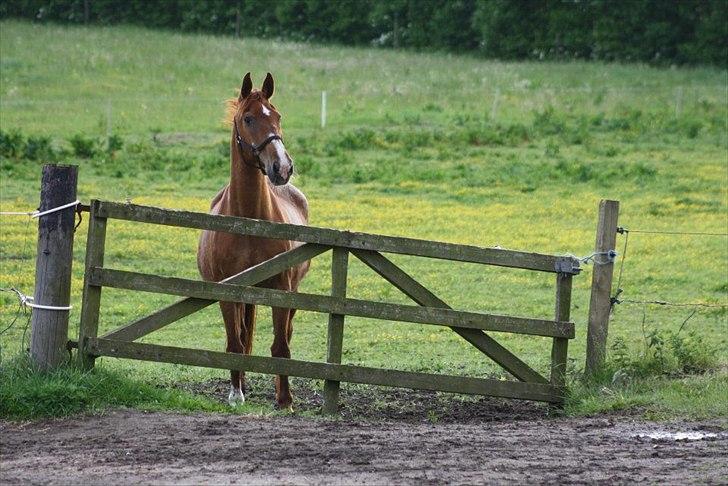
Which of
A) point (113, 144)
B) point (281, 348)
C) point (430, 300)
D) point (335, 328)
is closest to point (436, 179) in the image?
point (113, 144)

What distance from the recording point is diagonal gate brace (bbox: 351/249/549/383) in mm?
9125

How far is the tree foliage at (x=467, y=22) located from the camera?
60.8m

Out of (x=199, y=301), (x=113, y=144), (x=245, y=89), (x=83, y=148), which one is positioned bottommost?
(x=199, y=301)

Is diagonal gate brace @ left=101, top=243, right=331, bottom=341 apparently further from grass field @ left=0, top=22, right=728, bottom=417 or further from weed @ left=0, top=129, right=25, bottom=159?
weed @ left=0, top=129, right=25, bottom=159

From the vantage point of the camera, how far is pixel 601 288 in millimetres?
10070

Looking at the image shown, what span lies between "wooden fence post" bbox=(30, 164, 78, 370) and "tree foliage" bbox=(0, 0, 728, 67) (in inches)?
2124

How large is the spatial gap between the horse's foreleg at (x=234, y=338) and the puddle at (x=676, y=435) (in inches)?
132

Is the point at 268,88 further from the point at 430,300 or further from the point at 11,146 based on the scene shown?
the point at 11,146

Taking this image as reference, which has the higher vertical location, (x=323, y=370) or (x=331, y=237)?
(x=331, y=237)

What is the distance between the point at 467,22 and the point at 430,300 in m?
60.2

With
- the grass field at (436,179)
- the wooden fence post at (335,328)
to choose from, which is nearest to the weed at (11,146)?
the grass field at (436,179)

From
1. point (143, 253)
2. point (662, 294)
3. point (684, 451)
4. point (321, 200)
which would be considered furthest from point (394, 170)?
point (684, 451)

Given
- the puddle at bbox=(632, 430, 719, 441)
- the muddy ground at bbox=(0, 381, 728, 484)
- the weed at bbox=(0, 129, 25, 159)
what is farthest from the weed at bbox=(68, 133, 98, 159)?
the puddle at bbox=(632, 430, 719, 441)

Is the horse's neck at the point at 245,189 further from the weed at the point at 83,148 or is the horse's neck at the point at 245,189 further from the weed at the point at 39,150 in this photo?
the weed at the point at 83,148
